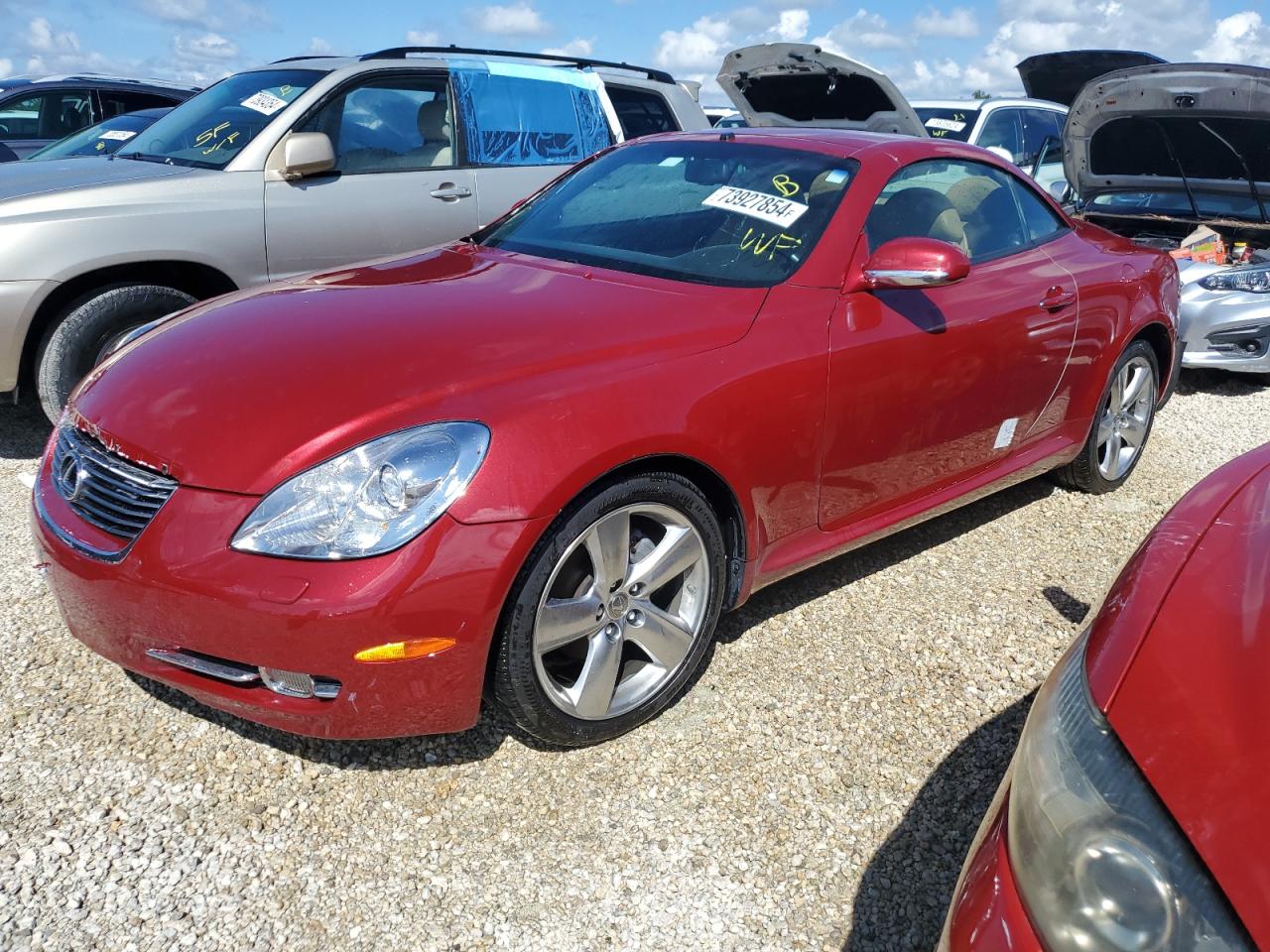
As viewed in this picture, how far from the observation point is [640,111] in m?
6.57

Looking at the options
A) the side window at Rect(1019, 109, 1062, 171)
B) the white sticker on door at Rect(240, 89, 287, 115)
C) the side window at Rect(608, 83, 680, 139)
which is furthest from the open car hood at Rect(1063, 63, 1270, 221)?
the white sticker on door at Rect(240, 89, 287, 115)

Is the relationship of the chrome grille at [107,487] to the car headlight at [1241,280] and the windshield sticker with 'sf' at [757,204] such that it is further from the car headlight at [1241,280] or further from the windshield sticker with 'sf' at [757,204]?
the car headlight at [1241,280]

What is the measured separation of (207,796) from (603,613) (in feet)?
3.30

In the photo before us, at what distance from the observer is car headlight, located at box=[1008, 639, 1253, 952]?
1112 millimetres

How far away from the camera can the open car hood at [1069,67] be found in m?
9.87

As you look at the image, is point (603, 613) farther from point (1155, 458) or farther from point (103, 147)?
point (103, 147)

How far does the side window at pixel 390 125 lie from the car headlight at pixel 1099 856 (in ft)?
14.9

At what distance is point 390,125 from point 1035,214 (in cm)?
316

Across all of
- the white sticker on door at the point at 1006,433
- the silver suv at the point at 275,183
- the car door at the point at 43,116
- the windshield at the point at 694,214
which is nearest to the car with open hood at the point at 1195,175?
the silver suv at the point at 275,183

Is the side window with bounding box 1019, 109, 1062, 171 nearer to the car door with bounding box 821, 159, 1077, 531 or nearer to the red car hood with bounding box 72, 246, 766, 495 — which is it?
the car door with bounding box 821, 159, 1077, 531

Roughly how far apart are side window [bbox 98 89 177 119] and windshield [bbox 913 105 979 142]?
22.0ft

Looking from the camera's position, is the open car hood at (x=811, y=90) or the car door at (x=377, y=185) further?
the open car hood at (x=811, y=90)

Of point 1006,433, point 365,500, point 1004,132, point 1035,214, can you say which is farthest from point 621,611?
point 1004,132

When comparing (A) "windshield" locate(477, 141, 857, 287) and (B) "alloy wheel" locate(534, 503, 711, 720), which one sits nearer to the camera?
(B) "alloy wheel" locate(534, 503, 711, 720)
